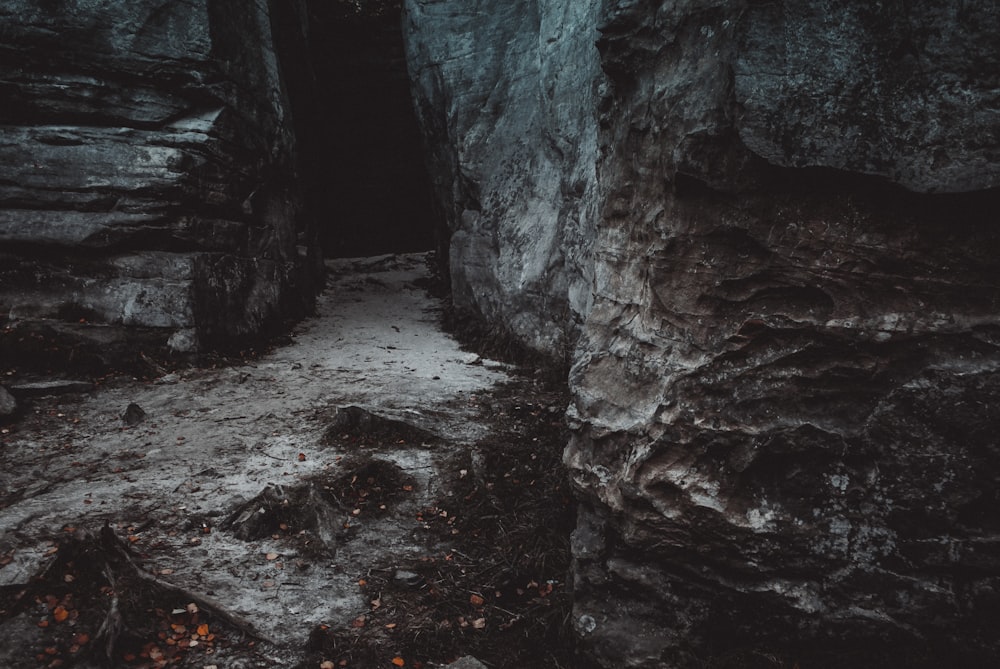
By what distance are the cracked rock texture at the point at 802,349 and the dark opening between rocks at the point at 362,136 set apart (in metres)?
12.2

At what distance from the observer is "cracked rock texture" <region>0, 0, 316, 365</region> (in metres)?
6.96

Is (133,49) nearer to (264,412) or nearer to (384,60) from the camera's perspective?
(264,412)

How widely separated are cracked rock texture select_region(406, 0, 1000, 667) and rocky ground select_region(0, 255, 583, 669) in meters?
0.87

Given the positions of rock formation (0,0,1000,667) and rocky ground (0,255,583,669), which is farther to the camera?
rocky ground (0,255,583,669)

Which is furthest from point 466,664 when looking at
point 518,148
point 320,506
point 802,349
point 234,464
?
point 518,148

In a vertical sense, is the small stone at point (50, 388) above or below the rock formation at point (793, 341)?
below

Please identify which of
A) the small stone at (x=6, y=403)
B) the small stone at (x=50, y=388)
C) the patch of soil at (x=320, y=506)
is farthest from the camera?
the small stone at (x=50, y=388)

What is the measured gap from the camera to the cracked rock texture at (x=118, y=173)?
6.96m

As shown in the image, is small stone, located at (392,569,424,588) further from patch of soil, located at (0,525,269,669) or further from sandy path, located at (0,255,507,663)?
patch of soil, located at (0,525,269,669)

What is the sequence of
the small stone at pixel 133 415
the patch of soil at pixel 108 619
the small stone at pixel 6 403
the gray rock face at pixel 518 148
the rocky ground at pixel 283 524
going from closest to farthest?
the patch of soil at pixel 108 619, the rocky ground at pixel 283 524, the small stone at pixel 6 403, the small stone at pixel 133 415, the gray rock face at pixel 518 148

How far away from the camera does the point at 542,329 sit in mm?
8109

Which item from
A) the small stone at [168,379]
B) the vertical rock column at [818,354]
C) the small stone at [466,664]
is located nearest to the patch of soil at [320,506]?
the small stone at [466,664]

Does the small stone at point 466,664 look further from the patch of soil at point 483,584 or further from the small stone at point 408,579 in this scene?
the small stone at point 408,579

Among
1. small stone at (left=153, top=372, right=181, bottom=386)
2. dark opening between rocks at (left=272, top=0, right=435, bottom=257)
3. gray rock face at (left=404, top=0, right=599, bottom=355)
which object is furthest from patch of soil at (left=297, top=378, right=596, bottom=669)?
dark opening between rocks at (left=272, top=0, right=435, bottom=257)
